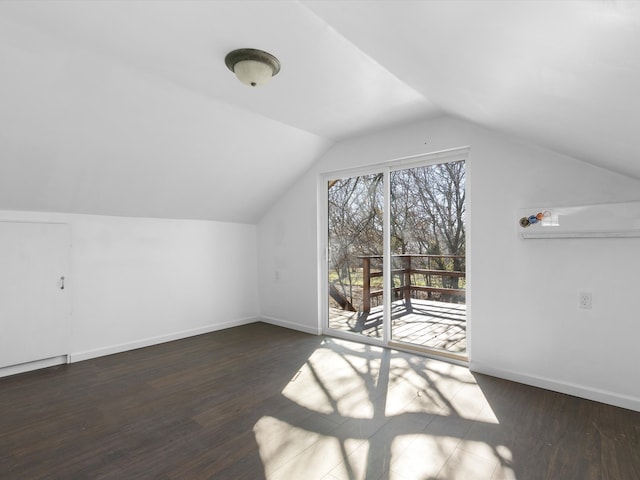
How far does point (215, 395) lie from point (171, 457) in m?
0.77

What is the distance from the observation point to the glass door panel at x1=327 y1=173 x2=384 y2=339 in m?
4.07

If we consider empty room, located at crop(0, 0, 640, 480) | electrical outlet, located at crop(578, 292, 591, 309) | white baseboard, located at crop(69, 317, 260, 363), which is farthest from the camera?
white baseboard, located at crop(69, 317, 260, 363)

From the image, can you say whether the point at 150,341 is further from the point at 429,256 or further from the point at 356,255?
the point at 429,256

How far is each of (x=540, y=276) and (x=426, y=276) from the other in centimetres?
107

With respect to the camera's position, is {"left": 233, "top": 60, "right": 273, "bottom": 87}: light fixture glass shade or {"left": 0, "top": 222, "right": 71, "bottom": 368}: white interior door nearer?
{"left": 233, "top": 60, "right": 273, "bottom": 87}: light fixture glass shade

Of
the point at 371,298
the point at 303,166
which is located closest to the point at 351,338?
the point at 371,298

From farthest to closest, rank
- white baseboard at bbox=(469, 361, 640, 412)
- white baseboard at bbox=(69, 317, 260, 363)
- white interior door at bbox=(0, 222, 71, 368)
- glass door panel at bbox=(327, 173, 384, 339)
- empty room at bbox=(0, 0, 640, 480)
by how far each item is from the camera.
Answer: glass door panel at bbox=(327, 173, 384, 339), white baseboard at bbox=(69, 317, 260, 363), white interior door at bbox=(0, 222, 71, 368), white baseboard at bbox=(469, 361, 640, 412), empty room at bbox=(0, 0, 640, 480)

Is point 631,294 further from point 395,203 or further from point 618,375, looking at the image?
point 395,203

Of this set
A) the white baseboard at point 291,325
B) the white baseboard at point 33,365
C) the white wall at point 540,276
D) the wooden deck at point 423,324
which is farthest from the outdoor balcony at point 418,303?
the white baseboard at point 33,365

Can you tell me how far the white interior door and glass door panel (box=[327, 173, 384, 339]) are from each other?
9.62 ft

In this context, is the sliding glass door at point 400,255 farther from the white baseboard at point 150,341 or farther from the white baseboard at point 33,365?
the white baseboard at point 33,365

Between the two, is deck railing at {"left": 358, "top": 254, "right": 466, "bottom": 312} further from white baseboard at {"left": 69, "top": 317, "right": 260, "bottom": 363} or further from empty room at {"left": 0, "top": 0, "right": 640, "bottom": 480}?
white baseboard at {"left": 69, "top": 317, "right": 260, "bottom": 363}

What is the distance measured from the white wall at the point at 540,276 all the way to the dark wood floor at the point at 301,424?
8.8 inches

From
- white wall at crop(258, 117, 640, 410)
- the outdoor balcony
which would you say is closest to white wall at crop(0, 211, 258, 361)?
the outdoor balcony
